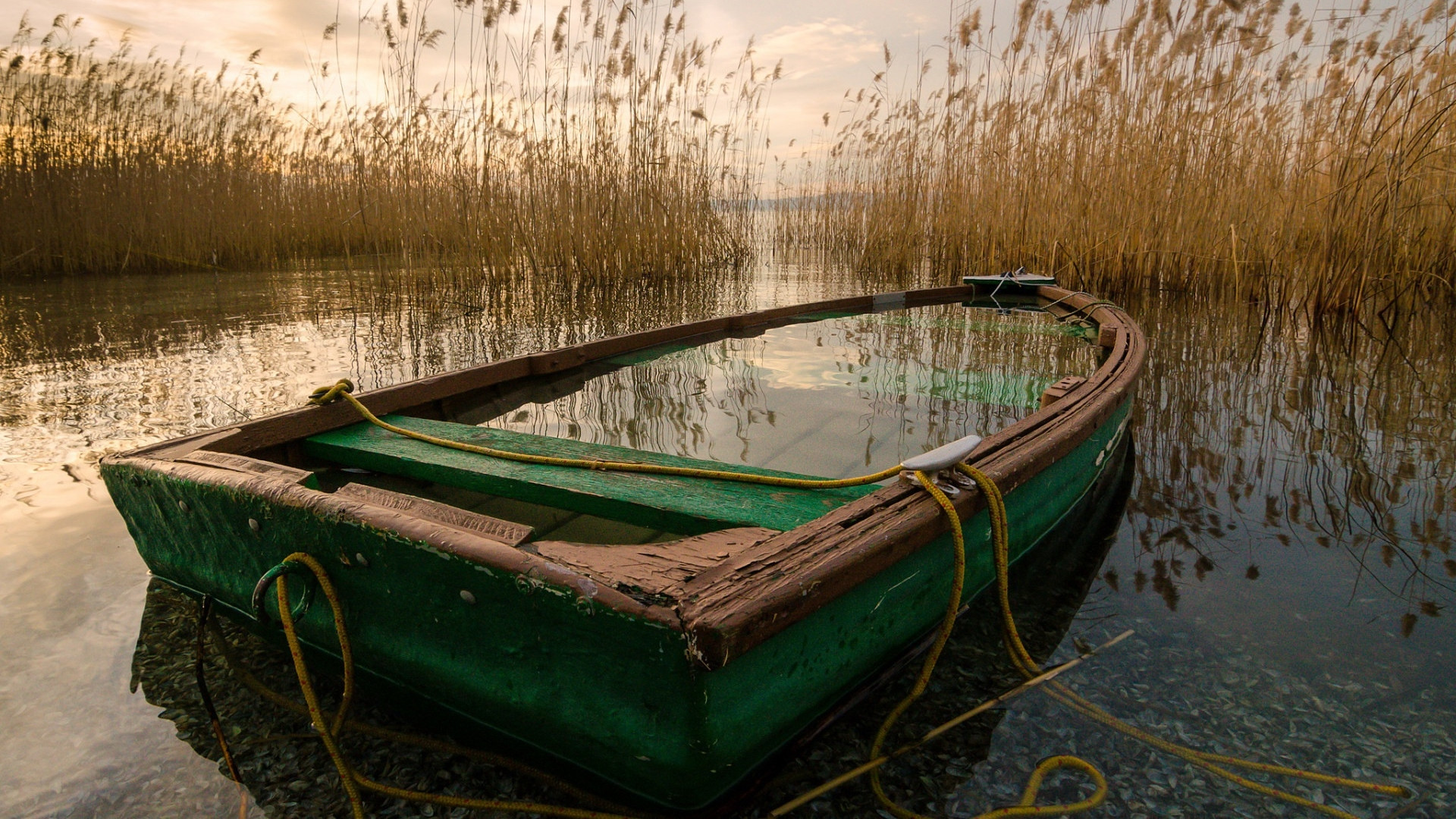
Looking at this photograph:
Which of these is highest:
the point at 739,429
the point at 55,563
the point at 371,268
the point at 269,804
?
the point at 371,268

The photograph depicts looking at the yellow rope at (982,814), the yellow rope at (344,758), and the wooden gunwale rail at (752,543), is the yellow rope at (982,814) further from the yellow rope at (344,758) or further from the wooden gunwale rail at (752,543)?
the yellow rope at (344,758)

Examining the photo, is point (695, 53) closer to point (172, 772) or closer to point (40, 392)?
point (40, 392)

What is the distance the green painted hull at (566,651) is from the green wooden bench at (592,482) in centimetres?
22

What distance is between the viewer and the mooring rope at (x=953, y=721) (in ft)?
3.35

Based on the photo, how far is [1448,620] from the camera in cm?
151

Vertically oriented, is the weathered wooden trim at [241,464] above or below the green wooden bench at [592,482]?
above

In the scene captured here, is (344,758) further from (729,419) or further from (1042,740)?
(729,419)

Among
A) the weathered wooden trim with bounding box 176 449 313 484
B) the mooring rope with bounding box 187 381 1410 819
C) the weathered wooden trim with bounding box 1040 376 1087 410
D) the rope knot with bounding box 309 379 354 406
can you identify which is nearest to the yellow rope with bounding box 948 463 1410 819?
the mooring rope with bounding box 187 381 1410 819

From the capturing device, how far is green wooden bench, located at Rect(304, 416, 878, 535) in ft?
3.99

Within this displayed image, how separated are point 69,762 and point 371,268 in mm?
8236

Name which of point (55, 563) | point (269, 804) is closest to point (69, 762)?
point (269, 804)

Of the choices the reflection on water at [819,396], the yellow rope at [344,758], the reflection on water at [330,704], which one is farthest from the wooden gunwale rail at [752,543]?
the reflection on water at [819,396]

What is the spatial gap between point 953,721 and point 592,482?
0.74 meters

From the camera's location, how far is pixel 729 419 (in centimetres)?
245
